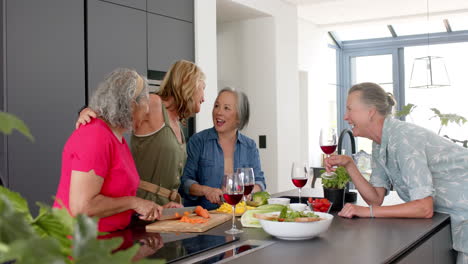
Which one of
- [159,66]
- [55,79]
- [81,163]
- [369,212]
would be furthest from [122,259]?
[159,66]

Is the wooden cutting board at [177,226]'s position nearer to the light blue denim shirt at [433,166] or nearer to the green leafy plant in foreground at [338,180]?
the green leafy plant in foreground at [338,180]

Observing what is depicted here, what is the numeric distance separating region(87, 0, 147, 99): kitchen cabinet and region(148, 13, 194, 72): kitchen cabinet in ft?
0.35

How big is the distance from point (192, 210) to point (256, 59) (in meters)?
3.73

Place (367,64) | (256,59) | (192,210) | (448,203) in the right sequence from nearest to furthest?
(192,210) → (448,203) → (256,59) → (367,64)

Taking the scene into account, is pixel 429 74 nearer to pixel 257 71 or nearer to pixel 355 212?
pixel 257 71

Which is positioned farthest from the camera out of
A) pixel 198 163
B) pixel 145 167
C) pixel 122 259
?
pixel 198 163

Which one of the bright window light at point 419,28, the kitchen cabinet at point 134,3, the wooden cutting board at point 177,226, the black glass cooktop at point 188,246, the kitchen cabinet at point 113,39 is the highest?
the bright window light at point 419,28

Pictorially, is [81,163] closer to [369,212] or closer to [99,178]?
[99,178]

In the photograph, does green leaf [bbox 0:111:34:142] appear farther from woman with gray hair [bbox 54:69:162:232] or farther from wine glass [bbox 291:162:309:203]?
wine glass [bbox 291:162:309:203]

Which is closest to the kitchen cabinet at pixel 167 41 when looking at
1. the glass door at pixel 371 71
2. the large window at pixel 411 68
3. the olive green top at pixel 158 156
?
the olive green top at pixel 158 156

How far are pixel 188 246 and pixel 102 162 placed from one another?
0.47 metres

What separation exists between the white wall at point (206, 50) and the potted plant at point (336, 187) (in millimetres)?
2288

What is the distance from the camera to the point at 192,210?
7.31 feet

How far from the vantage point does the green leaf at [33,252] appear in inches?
10.0
